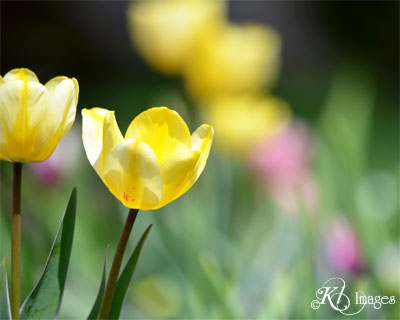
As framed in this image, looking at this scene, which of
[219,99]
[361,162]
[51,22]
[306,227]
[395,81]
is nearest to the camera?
[306,227]

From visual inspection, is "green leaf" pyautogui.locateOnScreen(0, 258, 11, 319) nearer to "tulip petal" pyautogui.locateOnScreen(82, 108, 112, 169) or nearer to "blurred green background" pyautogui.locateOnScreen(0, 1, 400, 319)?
"tulip petal" pyautogui.locateOnScreen(82, 108, 112, 169)

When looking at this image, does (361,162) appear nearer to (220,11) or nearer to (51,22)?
(220,11)

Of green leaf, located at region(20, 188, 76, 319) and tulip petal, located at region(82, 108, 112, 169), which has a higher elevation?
tulip petal, located at region(82, 108, 112, 169)

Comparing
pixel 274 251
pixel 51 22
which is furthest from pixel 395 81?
pixel 274 251

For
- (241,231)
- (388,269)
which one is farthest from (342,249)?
(241,231)

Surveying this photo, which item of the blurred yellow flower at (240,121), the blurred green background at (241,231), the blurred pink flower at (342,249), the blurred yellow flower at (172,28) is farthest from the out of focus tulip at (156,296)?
the blurred yellow flower at (172,28)
